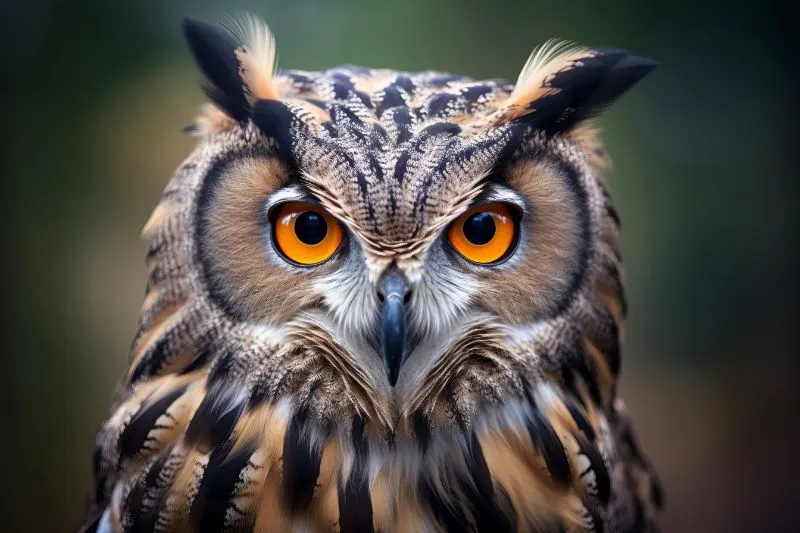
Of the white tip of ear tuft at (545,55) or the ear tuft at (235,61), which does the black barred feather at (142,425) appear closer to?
the ear tuft at (235,61)

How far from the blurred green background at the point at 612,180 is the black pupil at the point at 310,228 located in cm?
163

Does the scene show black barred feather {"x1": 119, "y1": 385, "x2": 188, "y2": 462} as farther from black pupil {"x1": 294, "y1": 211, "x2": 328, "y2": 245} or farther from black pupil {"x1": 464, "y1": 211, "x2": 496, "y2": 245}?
black pupil {"x1": 464, "y1": 211, "x2": 496, "y2": 245}

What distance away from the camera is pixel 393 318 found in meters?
0.91

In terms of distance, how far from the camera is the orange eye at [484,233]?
3.27 ft

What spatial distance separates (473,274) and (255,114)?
0.40 m

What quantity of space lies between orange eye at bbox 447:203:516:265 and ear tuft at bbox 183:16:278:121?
13.8 inches

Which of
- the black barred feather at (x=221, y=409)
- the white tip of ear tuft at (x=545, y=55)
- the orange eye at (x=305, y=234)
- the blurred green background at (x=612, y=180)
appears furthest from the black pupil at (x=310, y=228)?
the blurred green background at (x=612, y=180)

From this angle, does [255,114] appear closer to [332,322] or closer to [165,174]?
[332,322]

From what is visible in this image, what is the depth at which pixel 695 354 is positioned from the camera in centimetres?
399

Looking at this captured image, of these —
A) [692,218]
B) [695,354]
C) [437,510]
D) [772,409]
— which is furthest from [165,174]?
[772,409]

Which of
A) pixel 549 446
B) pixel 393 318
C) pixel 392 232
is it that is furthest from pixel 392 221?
pixel 549 446

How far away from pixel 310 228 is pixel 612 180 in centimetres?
285

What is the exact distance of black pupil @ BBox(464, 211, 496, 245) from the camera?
100cm

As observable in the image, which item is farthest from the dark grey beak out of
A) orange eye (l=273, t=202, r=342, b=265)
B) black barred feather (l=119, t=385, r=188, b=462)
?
black barred feather (l=119, t=385, r=188, b=462)
